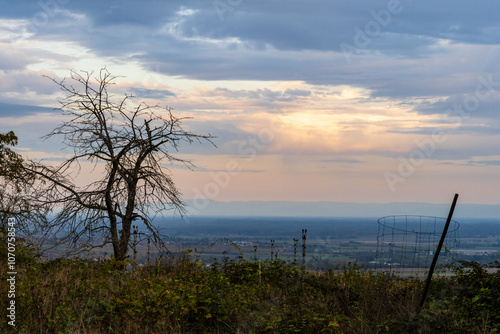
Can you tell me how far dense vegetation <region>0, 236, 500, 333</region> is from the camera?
6.82m

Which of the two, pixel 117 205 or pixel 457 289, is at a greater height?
pixel 117 205

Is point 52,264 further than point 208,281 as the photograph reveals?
Yes

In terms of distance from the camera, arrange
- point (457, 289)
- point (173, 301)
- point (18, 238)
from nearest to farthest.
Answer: point (173, 301)
point (457, 289)
point (18, 238)

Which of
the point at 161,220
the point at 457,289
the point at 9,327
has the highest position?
the point at 161,220

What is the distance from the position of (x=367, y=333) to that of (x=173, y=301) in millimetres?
3037

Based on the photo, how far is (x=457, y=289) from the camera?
855cm

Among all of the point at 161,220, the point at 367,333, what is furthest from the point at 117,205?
the point at 367,333

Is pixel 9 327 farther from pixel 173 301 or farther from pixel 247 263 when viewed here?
pixel 247 263

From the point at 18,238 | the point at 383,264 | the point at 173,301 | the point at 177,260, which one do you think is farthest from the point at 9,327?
the point at 383,264

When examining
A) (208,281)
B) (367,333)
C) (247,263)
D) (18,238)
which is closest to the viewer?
(367,333)

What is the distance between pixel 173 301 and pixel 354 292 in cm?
415

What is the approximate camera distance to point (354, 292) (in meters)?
9.91

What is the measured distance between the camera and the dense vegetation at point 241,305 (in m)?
6.82

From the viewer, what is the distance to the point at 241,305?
8062 millimetres
